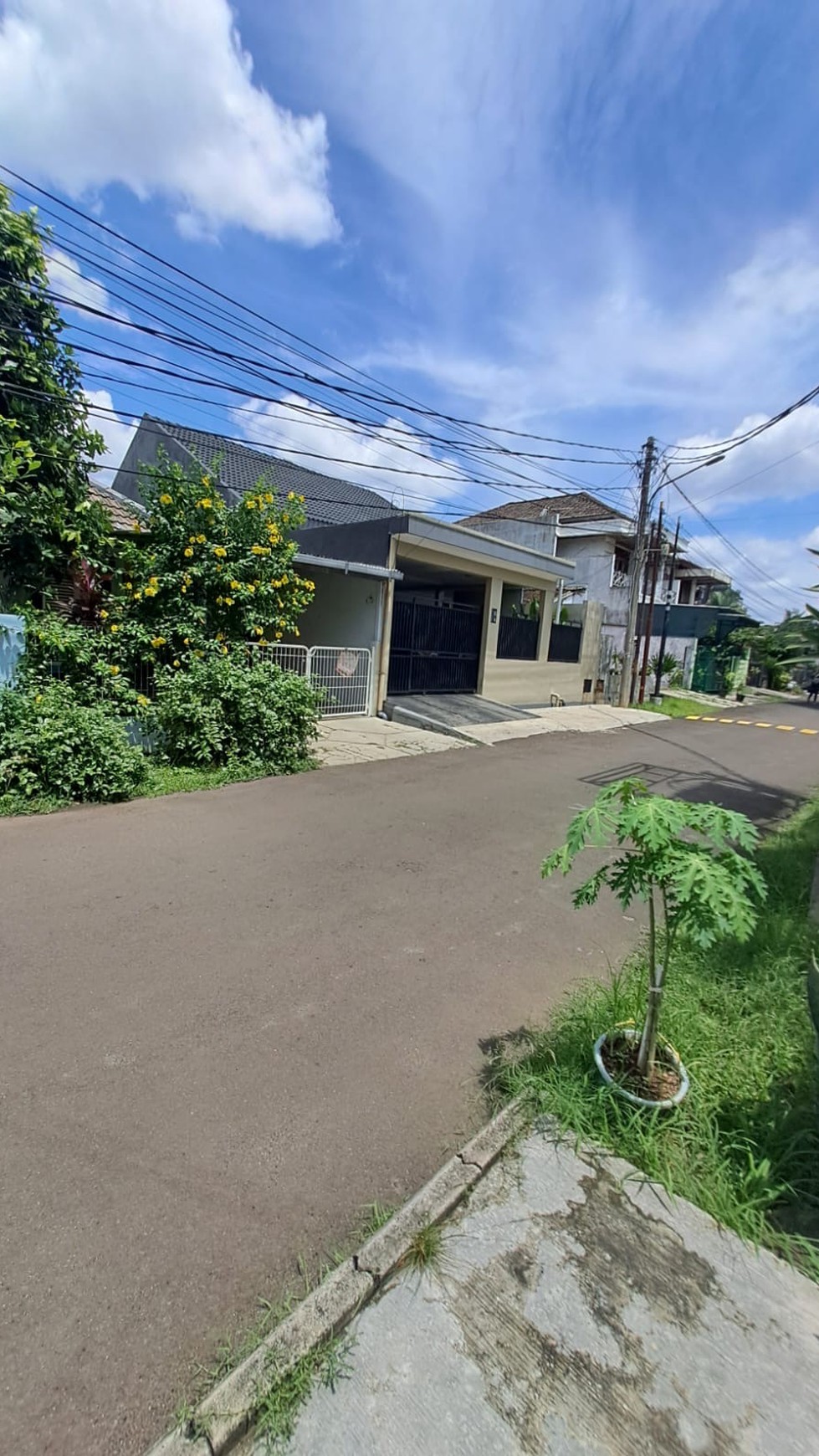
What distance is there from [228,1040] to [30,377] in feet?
25.3

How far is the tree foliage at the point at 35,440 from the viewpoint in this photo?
6.62m

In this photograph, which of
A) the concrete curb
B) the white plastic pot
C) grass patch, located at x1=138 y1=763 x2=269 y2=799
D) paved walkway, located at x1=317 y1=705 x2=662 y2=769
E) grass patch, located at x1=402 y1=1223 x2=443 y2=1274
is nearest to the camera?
the concrete curb

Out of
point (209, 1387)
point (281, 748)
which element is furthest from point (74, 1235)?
point (281, 748)

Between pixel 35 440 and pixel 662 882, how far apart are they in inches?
318

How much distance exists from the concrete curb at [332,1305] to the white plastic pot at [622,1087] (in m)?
0.40

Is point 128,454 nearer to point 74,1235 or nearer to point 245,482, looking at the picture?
point 245,482

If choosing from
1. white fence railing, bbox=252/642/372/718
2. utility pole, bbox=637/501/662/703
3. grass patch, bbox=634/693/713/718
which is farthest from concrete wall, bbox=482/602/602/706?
white fence railing, bbox=252/642/372/718

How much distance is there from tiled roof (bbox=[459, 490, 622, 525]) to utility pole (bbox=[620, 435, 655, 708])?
27.7ft

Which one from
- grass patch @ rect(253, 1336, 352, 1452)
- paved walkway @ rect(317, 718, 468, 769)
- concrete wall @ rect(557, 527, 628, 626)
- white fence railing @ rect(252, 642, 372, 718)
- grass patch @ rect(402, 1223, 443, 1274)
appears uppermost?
concrete wall @ rect(557, 527, 628, 626)

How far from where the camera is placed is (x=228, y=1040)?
8.70 ft

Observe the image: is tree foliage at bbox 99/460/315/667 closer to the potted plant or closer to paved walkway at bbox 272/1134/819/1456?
the potted plant

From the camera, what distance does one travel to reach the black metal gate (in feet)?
44.3

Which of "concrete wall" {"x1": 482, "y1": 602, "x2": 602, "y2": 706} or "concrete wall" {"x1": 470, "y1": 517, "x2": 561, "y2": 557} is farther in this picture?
"concrete wall" {"x1": 470, "y1": 517, "x2": 561, "y2": 557}

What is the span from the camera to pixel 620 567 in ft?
82.6
